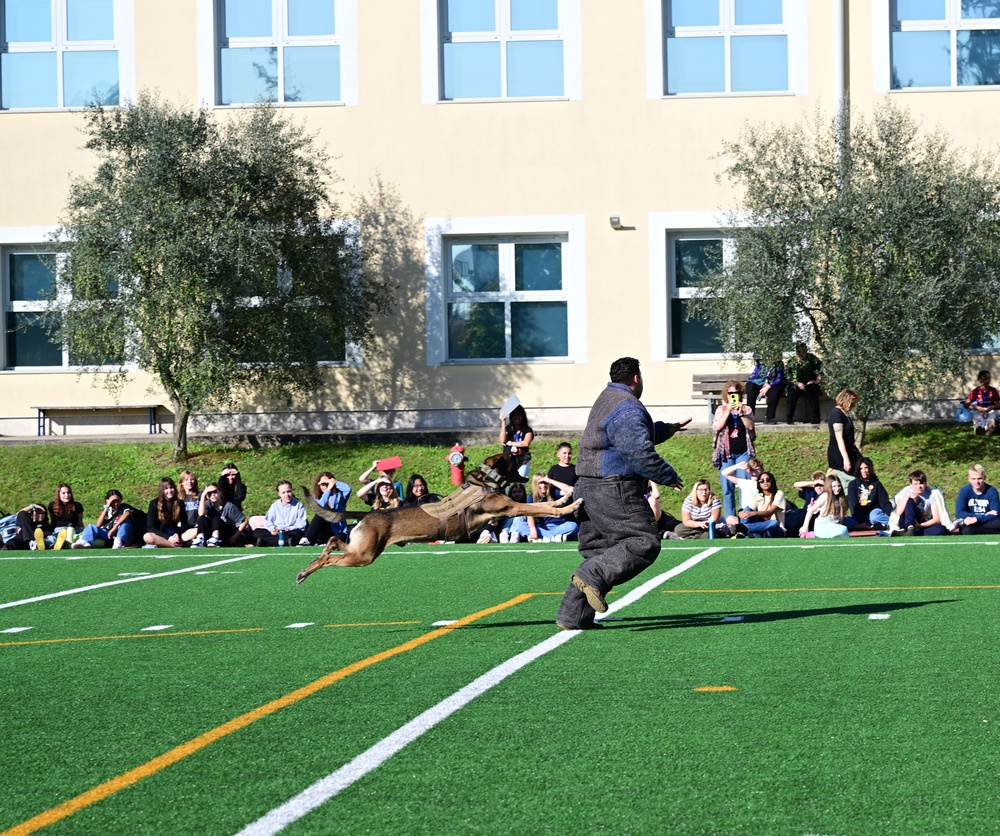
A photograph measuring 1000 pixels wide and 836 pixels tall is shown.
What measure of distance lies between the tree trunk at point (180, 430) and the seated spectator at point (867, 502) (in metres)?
12.5

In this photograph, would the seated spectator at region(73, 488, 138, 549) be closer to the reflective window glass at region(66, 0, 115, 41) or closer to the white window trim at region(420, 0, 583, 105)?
the white window trim at region(420, 0, 583, 105)

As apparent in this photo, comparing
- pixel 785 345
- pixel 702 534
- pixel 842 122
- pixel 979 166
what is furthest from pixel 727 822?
pixel 979 166

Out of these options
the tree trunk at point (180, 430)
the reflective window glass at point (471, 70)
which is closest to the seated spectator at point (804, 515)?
the tree trunk at point (180, 430)

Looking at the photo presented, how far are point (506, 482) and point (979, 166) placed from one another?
19.9m

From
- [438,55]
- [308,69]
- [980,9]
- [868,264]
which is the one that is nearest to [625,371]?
[868,264]

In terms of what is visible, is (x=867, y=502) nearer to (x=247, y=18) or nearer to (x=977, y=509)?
(x=977, y=509)

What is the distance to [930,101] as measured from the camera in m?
28.1

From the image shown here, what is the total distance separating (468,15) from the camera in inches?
1144

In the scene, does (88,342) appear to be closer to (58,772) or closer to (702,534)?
(702,534)

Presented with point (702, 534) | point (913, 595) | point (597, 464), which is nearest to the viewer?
point (597, 464)

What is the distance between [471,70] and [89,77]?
7.90 metres

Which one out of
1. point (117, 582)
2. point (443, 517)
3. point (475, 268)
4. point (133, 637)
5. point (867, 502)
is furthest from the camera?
point (475, 268)

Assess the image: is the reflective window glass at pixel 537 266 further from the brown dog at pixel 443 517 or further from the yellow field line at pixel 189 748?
the yellow field line at pixel 189 748

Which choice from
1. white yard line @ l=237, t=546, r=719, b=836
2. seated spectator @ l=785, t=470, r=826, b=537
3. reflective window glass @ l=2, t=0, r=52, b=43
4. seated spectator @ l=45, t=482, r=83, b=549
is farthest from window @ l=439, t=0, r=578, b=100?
white yard line @ l=237, t=546, r=719, b=836
